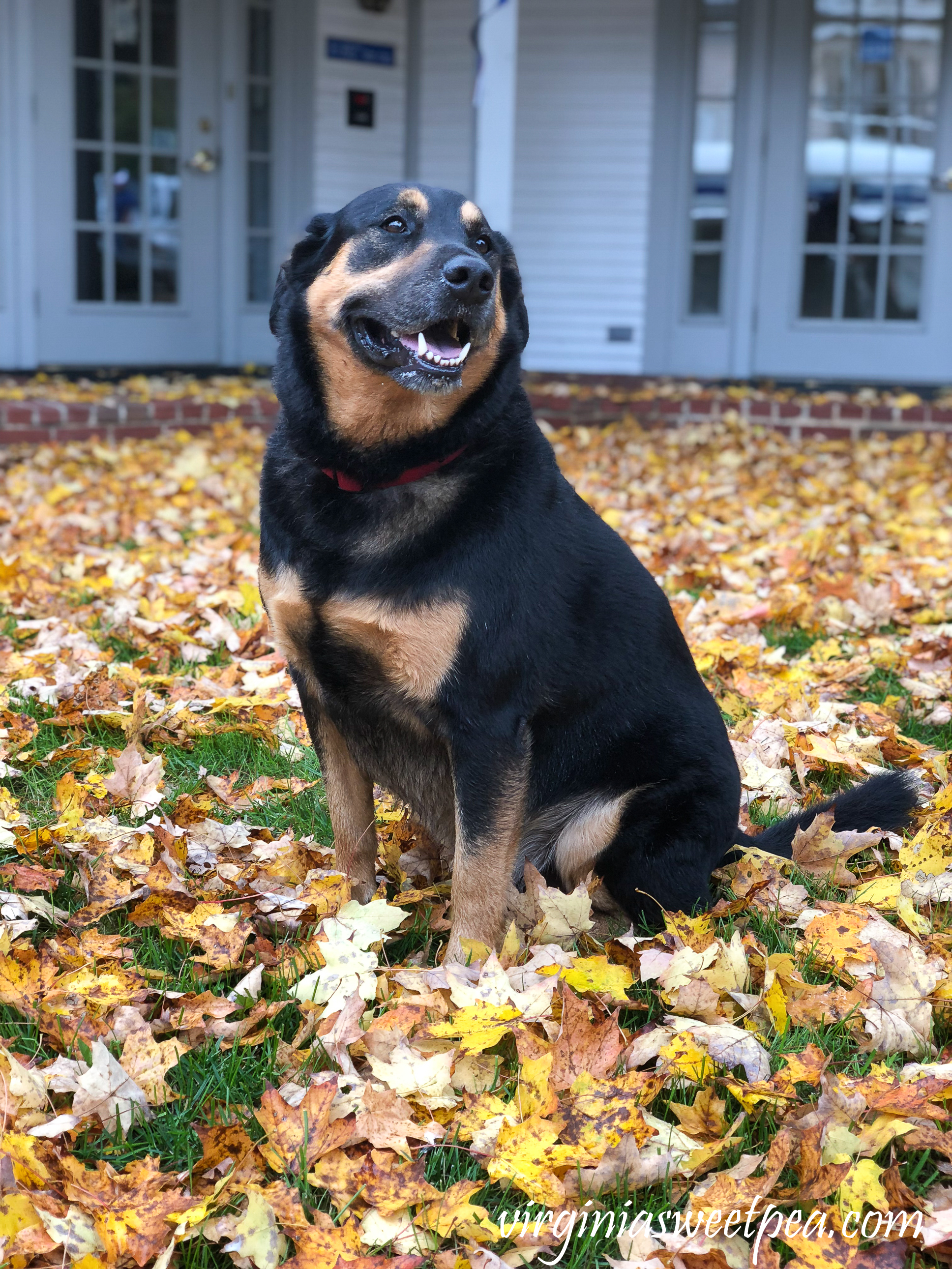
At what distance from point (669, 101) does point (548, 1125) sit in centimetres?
1015

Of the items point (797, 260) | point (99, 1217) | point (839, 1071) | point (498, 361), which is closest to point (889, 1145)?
point (839, 1071)

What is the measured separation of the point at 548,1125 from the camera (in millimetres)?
1753

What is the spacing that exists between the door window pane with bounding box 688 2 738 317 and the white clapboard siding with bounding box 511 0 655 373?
1.42 ft

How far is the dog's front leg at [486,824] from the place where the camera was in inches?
88.0

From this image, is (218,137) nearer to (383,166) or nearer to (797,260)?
(383,166)

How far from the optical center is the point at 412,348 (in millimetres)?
2322

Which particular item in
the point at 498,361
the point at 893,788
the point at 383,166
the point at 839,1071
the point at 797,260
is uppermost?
the point at 383,166

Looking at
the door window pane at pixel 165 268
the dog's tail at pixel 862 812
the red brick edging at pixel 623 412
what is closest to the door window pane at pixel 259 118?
the door window pane at pixel 165 268

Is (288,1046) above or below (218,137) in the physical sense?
below

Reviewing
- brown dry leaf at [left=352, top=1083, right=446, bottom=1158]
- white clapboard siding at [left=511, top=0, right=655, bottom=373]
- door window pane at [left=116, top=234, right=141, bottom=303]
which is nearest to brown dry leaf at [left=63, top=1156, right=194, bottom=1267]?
brown dry leaf at [left=352, top=1083, right=446, bottom=1158]

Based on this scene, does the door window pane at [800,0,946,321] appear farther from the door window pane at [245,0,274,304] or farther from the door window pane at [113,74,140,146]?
the door window pane at [113,74,140,146]

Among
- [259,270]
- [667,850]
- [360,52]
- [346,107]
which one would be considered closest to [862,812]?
[667,850]

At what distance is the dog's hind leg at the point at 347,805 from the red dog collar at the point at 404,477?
1.52 ft

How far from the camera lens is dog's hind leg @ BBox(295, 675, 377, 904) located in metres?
2.53
